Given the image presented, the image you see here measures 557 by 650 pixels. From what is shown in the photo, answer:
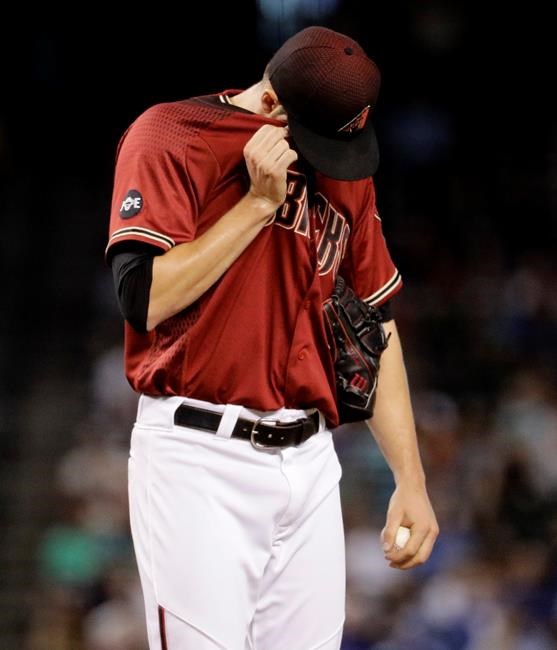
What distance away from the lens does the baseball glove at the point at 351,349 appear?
197 cm

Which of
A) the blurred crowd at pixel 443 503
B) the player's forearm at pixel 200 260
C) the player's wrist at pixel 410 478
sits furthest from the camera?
the blurred crowd at pixel 443 503

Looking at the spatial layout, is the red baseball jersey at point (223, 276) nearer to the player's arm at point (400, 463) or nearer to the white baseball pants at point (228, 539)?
the white baseball pants at point (228, 539)

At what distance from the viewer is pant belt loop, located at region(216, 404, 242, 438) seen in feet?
5.86

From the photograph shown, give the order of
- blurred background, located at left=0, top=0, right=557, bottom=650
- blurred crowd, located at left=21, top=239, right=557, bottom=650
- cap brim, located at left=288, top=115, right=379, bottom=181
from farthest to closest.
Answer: blurred background, located at left=0, top=0, right=557, bottom=650, blurred crowd, located at left=21, top=239, right=557, bottom=650, cap brim, located at left=288, top=115, right=379, bottom=181

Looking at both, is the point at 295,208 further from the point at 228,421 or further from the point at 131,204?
the point at 228,421

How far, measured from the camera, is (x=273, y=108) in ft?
6.19

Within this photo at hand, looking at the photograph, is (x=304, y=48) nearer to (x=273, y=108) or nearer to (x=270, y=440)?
(x=273, y=108)

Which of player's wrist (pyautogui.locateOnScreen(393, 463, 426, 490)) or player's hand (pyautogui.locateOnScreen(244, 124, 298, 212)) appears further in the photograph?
player's wrist (pyautogui.locateOnScreen(393, 463, 426, 490))

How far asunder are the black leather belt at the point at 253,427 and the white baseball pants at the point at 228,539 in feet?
0.04

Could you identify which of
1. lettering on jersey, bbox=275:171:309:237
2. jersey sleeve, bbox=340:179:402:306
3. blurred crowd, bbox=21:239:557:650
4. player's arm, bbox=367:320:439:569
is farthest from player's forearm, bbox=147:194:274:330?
blurred crowd, bbox=21:239:557:650

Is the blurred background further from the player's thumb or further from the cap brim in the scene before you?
the cap brim

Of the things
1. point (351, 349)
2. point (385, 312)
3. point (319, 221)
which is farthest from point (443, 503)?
point (319, 221)

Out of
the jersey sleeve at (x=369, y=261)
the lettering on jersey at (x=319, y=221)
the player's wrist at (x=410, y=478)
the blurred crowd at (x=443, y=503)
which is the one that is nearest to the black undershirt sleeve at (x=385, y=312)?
the jersey sleeve at (x=369, y=261)

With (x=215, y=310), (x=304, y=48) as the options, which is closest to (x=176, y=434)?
(x=215, y=310)
